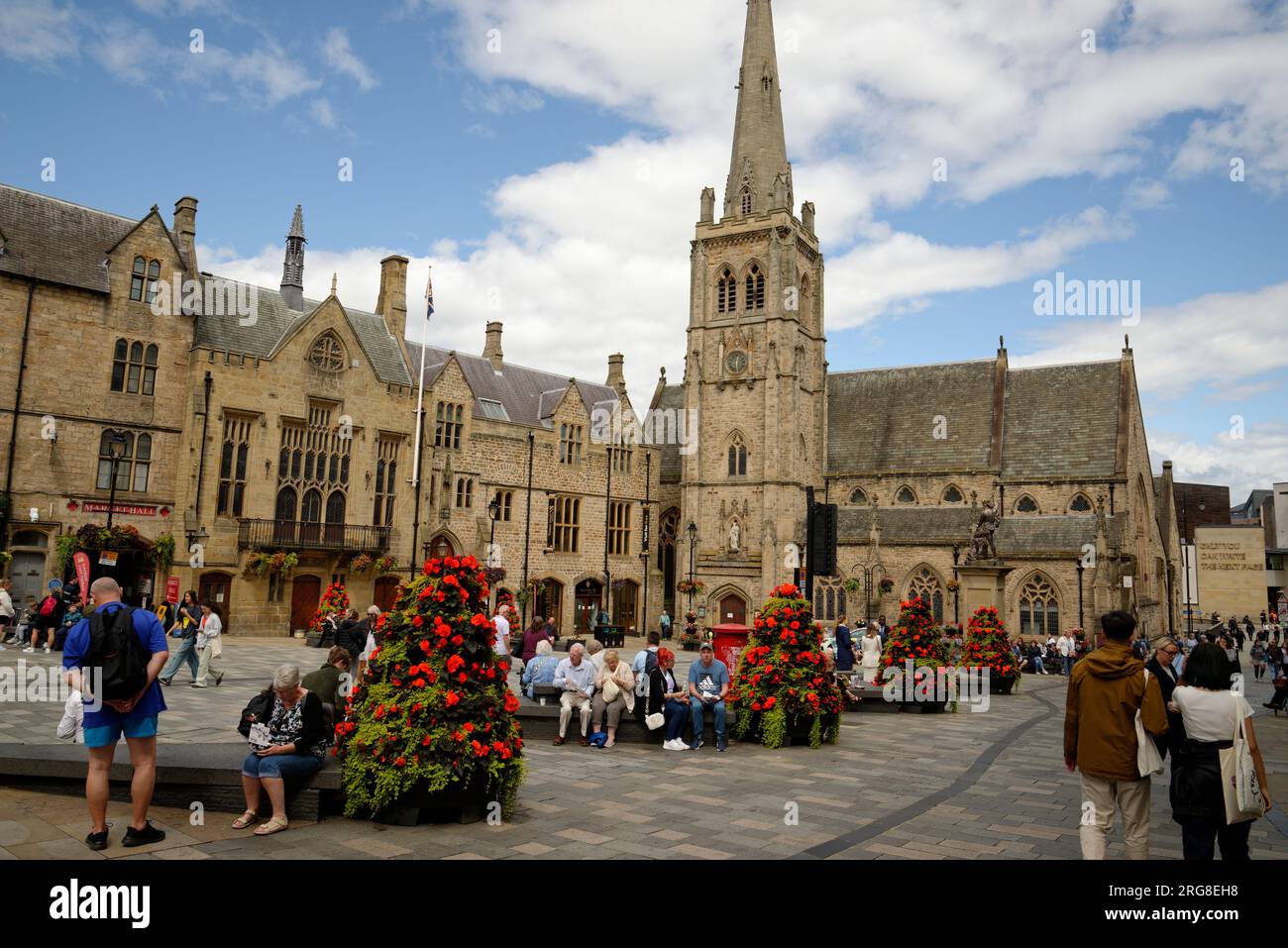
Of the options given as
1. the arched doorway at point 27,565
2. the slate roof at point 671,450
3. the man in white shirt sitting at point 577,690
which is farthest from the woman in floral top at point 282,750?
the slate roof at point 671,450

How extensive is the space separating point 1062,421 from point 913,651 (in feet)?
106

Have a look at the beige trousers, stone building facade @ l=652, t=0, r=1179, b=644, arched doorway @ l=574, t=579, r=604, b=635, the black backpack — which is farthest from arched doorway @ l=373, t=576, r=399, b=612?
the beige trousers

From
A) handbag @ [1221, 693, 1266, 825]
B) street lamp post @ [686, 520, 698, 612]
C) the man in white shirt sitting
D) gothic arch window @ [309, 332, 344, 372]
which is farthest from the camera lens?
street lamp post @ [686, 520, 698, 612]

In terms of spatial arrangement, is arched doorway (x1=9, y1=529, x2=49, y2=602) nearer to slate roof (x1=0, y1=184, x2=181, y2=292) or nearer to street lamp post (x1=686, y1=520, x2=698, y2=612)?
slate roof (x1=0, y1=184, x2=181, y2=292)

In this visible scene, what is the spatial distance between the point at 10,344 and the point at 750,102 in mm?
39626

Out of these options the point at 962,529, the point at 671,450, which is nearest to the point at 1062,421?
the point at 962,529

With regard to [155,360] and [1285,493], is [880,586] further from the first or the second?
[1285,493]

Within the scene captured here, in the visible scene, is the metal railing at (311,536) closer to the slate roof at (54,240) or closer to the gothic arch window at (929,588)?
the slate roof at (54,240)

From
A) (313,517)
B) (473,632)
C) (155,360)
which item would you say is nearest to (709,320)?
(313,517)

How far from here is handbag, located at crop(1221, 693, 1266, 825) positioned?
5797mm

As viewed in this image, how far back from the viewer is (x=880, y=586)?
41.5 metres

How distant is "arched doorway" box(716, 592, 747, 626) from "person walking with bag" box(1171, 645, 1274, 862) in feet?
132

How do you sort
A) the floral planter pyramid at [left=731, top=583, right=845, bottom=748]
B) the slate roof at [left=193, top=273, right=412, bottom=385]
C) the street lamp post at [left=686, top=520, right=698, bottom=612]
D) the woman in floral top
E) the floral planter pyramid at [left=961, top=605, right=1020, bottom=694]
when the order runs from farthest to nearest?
1. the street lamp post at [left=686, top=520, right=698, bottom=612]
2. the slate roof at [left=193, top=273, right=412, bottom=385]
3. the floral planter pyramid at [left=961, top=605, right=1020, bottom=694]
4. the floral planter pyramid at [left=731, top=583, right=845, bottom=748]
5. the woman in floral top

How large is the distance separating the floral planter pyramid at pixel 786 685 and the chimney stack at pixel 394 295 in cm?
3020
